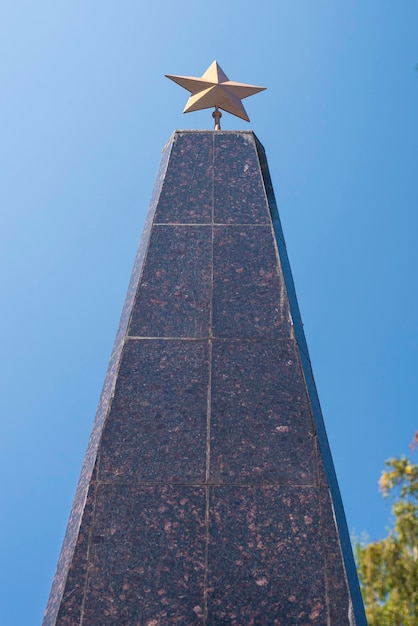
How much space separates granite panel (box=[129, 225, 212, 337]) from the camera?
577 centimetres

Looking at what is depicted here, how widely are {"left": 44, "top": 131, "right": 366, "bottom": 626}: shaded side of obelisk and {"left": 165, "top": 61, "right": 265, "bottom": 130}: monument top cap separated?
1778 mm

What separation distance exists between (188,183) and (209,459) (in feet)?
9.25

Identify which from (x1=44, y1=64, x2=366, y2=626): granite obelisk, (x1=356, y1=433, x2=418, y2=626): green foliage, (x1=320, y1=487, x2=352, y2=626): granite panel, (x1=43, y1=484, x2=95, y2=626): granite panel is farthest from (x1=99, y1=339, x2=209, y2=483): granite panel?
(x1=356, y1=433, x2=418, y2=626): green foliage

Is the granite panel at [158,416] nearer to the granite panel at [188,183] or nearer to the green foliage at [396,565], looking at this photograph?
the granite panel at [188,183]

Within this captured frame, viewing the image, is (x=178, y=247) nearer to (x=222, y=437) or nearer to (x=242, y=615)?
(x=222, y=437)

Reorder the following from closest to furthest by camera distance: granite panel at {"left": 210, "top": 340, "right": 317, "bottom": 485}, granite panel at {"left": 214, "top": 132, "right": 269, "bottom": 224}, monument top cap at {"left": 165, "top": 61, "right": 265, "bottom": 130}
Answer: granite panel at {"left": 210, "top": 340, "right": 317, "bottom": 485}, granite panel at {"left": 214, "top": 132, "right": 269, "bottom": 224}, monument top cap at {"left": 165, "top": 61, "right": 265, "bottom": 130}

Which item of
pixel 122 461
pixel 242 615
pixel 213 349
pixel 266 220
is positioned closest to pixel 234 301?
pixel 213 349

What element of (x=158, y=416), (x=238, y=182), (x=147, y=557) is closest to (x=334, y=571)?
(x=147, y=557)

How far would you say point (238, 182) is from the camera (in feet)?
21.9

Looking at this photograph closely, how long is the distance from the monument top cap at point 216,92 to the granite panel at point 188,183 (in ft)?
2.55

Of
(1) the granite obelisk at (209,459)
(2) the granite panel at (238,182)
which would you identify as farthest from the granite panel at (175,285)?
(2) the granite panel at (238,182)

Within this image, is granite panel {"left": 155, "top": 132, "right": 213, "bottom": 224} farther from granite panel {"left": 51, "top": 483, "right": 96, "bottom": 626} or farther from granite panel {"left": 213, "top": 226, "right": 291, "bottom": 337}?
granite panel {"left": 51, "top": 483, "right": 96, "bottom": 626}

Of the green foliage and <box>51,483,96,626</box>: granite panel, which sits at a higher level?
<box>51,483,96,626</box>: granite panel

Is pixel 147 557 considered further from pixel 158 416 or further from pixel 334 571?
pixel 334 571
